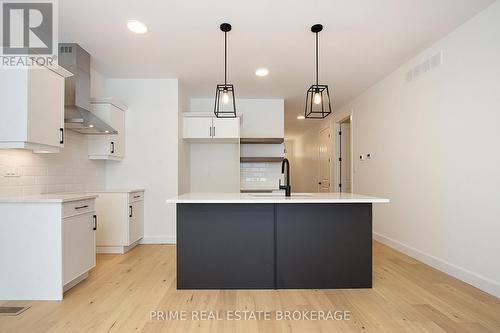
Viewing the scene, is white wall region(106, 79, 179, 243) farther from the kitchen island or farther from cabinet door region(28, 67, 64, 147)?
the kitchen island

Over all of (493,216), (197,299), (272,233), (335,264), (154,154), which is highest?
(154,154)

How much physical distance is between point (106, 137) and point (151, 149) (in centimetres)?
67

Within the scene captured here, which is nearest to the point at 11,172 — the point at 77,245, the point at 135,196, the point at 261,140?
the point at 77,245

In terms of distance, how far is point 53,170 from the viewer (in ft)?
10.5

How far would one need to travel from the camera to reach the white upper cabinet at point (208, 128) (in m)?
4.72

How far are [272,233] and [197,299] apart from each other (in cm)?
88

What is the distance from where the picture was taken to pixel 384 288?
2613 millimetres

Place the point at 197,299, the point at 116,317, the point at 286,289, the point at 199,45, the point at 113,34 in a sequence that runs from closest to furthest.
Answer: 1. the point at 116,317
2. the point at 197,299
3. the point at 286,289
4. the point at 113,34
5. the point at 199,45

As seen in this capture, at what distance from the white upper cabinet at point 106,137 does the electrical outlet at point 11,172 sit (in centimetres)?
119

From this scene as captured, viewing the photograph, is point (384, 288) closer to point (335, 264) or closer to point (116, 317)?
point (335, 264)

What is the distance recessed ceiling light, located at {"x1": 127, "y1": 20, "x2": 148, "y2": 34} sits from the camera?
2.75 m

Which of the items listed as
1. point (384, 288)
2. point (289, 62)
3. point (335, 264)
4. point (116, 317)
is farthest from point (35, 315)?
point (289, 62)

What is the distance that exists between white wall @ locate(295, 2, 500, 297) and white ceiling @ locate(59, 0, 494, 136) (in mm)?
341

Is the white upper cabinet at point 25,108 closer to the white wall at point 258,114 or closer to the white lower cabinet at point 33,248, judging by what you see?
the white lower cabinet at point 33,248
